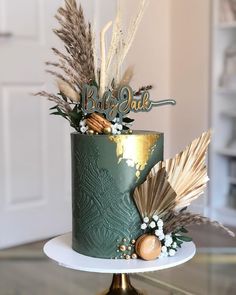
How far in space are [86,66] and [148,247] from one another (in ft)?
1.02

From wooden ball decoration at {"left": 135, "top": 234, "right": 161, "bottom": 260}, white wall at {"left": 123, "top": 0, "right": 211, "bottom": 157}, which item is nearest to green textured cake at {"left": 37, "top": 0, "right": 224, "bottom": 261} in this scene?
wooden ball decoration at {"left": 135, "top": 234, "right": 161, "bottom": 260}

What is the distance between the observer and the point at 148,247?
858 mm

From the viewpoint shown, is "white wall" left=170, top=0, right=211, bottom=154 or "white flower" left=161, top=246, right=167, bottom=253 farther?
"white wall" left=170, top=0, right=211, bottom=154

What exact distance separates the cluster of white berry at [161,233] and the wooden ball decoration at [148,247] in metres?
0.01

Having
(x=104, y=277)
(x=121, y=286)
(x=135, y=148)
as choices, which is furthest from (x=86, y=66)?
(x=104, y=277)

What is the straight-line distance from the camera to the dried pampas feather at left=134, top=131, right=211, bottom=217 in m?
0.85

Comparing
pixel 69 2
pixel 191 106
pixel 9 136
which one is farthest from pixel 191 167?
pixel 191 106

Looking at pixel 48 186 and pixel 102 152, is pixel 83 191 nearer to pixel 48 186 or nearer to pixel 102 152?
pixel 102 152

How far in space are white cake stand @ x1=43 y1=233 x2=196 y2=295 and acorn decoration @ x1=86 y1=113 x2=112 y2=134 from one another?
0.22 meters

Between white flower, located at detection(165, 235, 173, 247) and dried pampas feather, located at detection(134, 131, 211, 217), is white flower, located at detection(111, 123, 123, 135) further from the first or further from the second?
white flower, located at detection(165, 235, 173, 247)

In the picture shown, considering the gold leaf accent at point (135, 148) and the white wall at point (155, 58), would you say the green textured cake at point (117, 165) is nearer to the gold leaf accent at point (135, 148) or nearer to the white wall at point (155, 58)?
the gold leaf accent at point (135, 148)

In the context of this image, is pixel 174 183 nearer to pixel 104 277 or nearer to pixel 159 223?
pixel 159 223

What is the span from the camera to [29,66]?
2770 millimetres

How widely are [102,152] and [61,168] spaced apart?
2.08 meters
